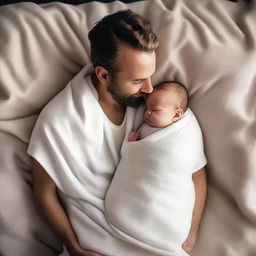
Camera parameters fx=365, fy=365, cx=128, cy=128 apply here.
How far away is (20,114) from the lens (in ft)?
3.75

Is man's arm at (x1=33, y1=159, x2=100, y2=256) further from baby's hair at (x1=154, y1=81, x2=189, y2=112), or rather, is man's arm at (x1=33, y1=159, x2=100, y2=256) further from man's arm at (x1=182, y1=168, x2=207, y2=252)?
baby's hair at (x1=154, y1=81, x2=189, y2=112)

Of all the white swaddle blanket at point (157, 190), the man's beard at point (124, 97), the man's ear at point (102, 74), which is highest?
the man's ear at point (102, 74)

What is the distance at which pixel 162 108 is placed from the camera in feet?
3.57

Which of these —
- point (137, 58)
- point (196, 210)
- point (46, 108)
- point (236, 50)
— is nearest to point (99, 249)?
point (196, 210)

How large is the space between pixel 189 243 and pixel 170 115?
39 centimetres

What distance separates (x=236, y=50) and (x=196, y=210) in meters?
0.51

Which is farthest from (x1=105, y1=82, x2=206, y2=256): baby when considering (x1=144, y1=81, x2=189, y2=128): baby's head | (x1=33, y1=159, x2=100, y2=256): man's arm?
(x1=33, y1=159, x2=100, y2=256): man's arm

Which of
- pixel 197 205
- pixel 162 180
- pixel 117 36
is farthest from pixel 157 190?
pixel 117 36

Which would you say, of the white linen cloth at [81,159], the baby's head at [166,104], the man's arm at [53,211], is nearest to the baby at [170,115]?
the baby's head at [166,104]

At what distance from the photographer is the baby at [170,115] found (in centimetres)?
109

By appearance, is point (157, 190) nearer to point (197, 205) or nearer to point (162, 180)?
point (162, 180)

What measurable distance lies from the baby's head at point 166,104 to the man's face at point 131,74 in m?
0.05

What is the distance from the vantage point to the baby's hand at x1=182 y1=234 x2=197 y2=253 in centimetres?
109

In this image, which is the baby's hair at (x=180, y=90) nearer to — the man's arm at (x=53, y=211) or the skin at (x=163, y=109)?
the skin at (x=163, y=109)
